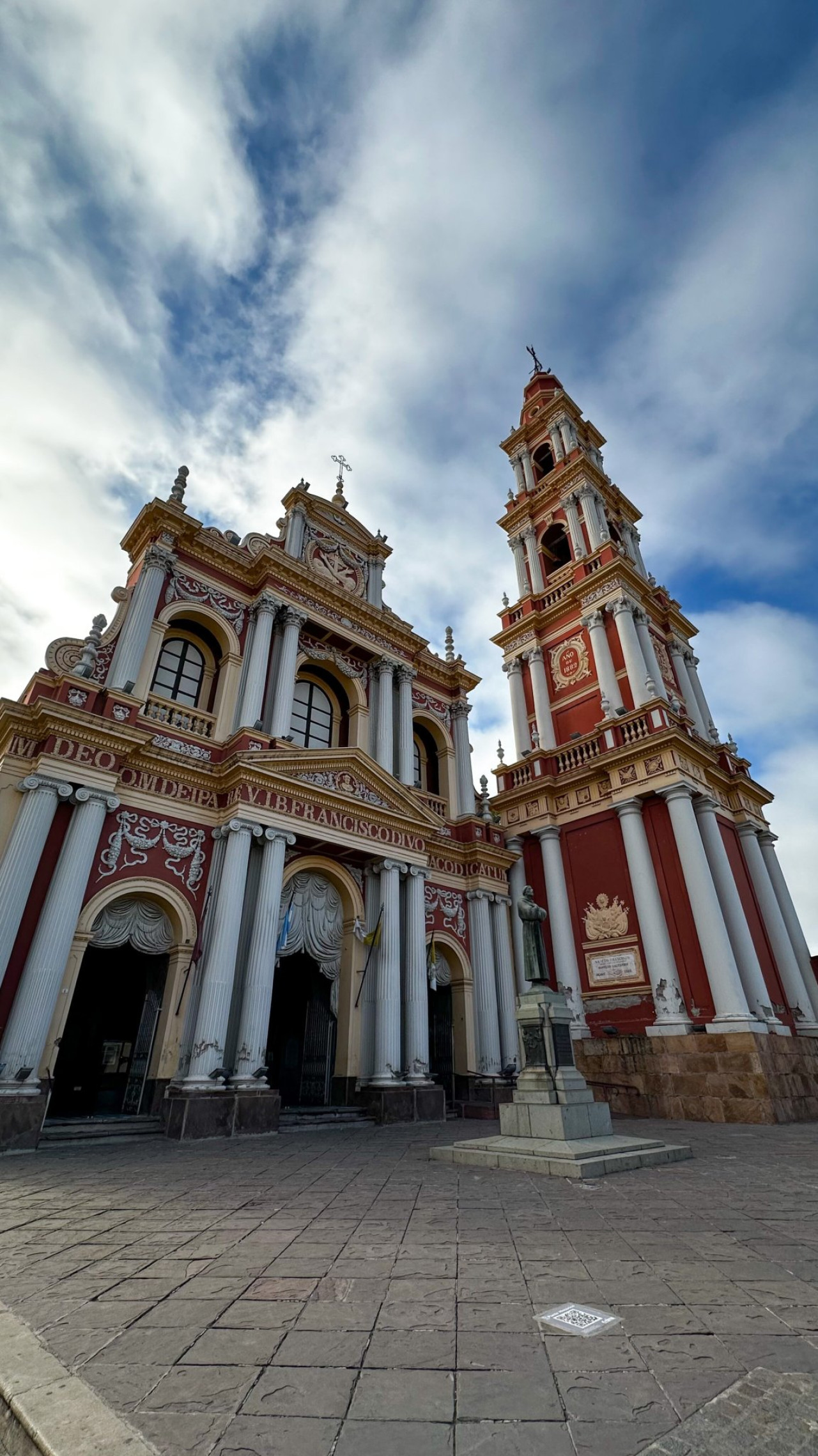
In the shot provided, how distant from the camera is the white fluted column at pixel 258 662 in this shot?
14.2 m

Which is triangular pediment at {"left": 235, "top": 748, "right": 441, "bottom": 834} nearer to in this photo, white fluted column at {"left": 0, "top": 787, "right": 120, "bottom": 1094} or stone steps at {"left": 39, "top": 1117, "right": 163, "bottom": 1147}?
white fluted column at {"left": 0, "top": 787, "right": 120, "bottom": 1094}

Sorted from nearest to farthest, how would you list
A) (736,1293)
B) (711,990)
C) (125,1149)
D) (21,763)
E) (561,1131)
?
1. (736,1293)
2. (561,1131)
3. (125,1149)
4. (21,763)
5. (711,990)

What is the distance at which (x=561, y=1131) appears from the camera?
7879 millimetres

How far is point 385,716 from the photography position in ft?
56.8

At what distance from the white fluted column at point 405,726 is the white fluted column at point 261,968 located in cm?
475

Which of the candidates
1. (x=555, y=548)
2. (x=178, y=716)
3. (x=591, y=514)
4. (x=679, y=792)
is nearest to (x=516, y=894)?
(x=679, y=792)

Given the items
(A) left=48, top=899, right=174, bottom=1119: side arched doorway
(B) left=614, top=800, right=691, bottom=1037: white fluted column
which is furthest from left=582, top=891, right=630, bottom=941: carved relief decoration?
(A) left=48, top=899, right=174, bottom=1119: side arched doorway

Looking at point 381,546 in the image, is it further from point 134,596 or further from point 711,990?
point 711,990

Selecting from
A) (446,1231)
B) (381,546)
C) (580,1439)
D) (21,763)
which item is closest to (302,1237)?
(446,1231)

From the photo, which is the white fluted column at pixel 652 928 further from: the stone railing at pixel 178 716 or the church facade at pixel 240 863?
the stone railing at pixel 178 716

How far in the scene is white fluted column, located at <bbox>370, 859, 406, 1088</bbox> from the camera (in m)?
13.0

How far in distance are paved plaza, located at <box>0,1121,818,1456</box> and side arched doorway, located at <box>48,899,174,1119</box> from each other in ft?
16.7

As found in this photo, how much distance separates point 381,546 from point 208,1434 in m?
19.8

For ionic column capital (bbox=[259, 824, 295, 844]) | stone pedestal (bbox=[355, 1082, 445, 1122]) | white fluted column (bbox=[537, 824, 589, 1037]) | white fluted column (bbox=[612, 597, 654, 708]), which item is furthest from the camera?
white fluted column (bbox=[612, 597, 654, 708])
